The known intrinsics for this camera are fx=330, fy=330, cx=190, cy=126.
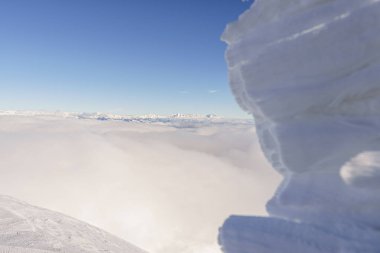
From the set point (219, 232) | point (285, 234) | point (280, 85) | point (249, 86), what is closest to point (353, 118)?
point (280, 85)

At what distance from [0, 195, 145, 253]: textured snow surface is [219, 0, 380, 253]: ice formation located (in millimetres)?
25941

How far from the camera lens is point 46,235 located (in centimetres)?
3027

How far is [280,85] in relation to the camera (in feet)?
11.4

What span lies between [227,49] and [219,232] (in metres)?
2.11

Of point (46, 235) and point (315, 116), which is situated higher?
point (315, 116)

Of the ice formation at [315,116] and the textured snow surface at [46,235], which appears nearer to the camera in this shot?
the ice formation at [315,116]

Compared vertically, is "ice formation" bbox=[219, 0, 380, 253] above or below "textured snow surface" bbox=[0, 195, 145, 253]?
above

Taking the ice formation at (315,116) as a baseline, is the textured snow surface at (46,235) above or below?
below

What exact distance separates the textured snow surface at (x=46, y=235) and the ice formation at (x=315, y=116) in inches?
1021

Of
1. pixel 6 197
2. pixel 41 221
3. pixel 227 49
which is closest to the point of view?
pixel 227 49

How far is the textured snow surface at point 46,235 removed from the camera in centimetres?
Result: 2707

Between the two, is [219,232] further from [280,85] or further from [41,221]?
[41,221]

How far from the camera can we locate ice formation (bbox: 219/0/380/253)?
311 cm

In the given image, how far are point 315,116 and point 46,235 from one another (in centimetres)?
3210
